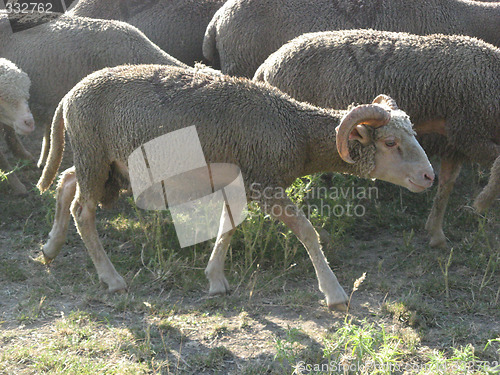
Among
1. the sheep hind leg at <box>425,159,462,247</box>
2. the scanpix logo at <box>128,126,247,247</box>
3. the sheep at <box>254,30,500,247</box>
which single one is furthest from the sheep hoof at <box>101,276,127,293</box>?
the sheep hind leg at <box>425,159,462,247</box>

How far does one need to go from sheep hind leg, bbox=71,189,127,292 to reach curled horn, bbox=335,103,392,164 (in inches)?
70.1

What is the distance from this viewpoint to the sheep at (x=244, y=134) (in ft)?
14.3

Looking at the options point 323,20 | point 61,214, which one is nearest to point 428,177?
point 61,214

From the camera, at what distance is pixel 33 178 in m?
6.66

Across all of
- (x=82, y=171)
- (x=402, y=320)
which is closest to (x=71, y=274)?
(x=82, y=171)

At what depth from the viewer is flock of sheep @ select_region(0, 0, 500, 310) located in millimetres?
4441

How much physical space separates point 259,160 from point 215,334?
3.78ft

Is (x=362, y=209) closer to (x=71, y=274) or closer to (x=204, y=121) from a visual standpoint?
(x=204, y=121)

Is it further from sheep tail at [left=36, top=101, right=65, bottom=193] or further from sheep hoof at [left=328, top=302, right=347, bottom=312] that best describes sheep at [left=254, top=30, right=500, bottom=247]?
sheep tail at [left=36, top=101, right=65, bottom=193]

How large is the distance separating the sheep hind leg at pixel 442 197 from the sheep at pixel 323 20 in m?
1.81

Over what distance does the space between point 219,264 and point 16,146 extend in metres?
3.13

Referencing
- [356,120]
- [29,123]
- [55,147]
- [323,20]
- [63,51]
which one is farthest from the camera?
[323,20]

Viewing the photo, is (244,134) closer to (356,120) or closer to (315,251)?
(356,120)

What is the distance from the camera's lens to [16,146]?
6.87 meters
